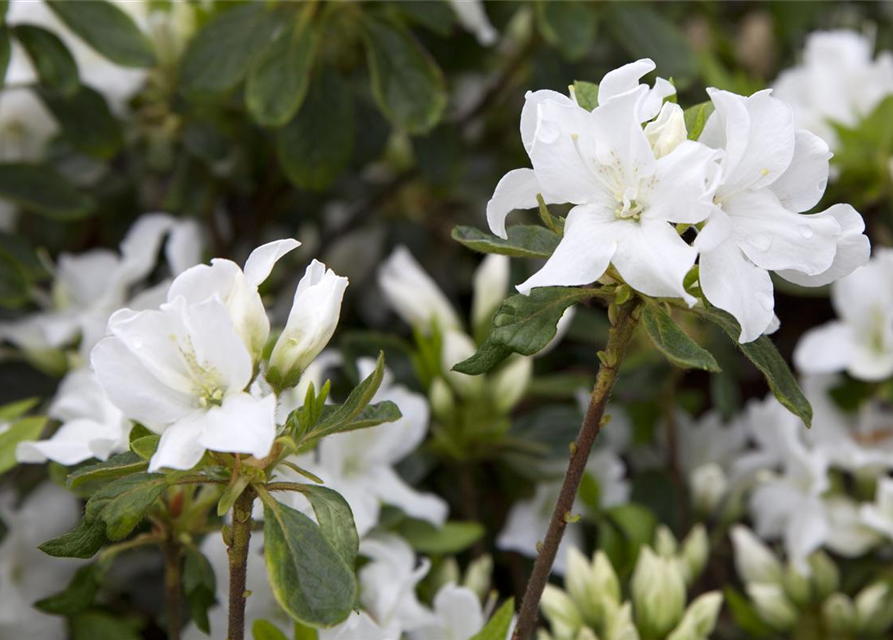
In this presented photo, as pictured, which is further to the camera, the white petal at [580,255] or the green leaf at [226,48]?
the green leaf at [226,48]

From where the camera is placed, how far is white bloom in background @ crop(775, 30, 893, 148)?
161 centimetres

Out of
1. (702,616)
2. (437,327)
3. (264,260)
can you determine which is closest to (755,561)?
(702,616)

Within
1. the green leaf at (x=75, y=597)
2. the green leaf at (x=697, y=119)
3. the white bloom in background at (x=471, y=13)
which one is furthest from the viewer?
the white bloom in background at (x=471, y=13)

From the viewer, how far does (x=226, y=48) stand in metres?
1.37

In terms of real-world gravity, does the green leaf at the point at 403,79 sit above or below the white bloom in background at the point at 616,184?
below

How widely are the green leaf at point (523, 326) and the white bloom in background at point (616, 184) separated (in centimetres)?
5

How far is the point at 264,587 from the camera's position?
108 centimetres

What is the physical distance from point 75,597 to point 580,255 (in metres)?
0.65

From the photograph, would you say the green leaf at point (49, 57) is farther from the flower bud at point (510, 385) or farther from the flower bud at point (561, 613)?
the flower bud at point (561, 613)

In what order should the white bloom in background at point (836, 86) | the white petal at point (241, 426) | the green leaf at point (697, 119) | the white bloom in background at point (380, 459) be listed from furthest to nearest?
the white bloom in background at point (836, 86) → the white bloom in background at point (380, 459) → the green leaf at point (697, 119) → the white petal at point (241, 426)

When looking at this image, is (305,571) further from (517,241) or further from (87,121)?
(87,121)

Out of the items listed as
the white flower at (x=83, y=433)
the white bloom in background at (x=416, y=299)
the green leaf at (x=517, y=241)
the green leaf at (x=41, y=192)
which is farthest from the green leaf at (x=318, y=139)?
the green leaf at (x=517, y=241)

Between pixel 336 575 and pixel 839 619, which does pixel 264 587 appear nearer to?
pixel 336 575

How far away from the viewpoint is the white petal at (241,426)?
2.26 feet
